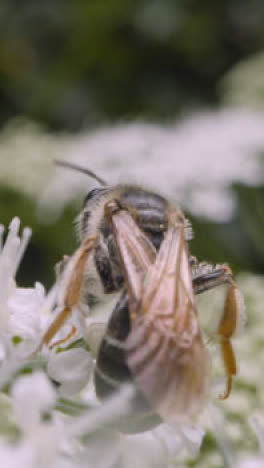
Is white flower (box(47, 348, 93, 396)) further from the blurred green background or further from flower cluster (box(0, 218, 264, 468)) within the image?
the blurred green background

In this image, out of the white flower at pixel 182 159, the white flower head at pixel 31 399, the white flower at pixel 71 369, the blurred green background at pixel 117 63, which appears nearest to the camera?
the white flower head at pixel 31 399

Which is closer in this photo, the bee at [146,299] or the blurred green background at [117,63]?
the bee at [146,299]

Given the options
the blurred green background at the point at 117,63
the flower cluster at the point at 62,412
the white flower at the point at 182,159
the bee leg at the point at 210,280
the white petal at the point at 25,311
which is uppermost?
the blurred green background at the point at 117,63

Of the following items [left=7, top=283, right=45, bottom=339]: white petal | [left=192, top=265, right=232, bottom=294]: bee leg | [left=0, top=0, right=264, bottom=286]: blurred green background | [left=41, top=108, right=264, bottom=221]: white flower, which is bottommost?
[left=7, top=283, right=45, bottom=339]: white petal

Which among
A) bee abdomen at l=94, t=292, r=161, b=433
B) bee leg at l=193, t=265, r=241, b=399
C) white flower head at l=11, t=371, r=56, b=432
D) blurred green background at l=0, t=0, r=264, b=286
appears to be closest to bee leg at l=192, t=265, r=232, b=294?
bee leg at l=193, t=265, r=241, b=399

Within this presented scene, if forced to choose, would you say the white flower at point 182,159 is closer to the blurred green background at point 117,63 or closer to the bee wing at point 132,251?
the blurred green background at point 117,63

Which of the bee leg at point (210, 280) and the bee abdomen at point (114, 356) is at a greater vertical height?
the bee leg at point (210, 280)

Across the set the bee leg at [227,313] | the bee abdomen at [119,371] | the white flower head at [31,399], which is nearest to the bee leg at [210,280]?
the bee leg at [227,313]

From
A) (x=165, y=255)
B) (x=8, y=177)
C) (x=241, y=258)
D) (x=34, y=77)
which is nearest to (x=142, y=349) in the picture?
(x=165, y=255)

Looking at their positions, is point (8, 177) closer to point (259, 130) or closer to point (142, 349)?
point (259, 130)
